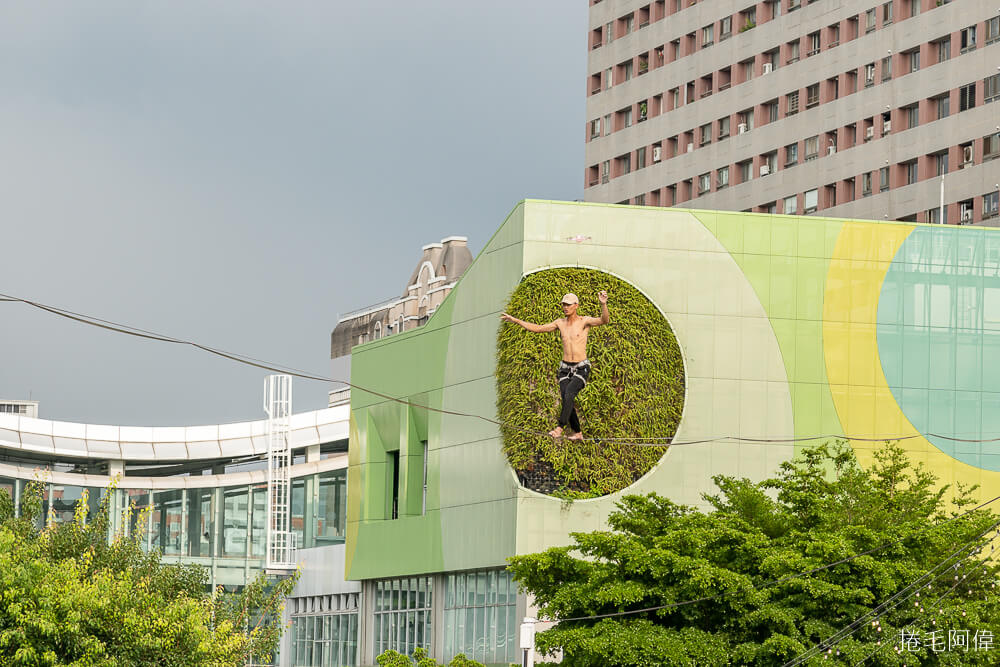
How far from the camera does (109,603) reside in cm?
3033

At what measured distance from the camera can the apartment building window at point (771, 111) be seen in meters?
A: 87.8

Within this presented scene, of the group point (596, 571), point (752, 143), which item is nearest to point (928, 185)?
point (752, 143)

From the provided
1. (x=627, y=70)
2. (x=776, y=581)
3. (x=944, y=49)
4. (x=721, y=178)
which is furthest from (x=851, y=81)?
(x=776, y=581)

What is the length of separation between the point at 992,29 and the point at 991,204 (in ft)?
24.0

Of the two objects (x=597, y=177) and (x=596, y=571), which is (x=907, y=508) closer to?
(x=596, y=571)

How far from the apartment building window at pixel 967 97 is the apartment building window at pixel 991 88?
22.7 inches

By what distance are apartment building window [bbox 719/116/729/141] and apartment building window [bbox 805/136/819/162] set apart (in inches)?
236

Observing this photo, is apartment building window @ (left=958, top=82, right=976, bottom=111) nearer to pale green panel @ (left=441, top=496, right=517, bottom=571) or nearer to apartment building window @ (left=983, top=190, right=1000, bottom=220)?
apartment building window @ (left=983, top=190, right=1000, bottom=220)

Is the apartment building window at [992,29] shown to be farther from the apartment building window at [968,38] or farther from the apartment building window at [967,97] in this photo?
the apartment building window at [967,97]

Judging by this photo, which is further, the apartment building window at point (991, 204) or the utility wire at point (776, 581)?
the apartment building window at point (991, 204)

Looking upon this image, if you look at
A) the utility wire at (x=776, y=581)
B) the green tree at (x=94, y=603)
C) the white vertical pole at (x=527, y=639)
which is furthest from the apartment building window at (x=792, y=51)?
the green tree at (x=94, y=603)

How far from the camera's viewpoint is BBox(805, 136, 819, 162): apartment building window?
84812 millimetres

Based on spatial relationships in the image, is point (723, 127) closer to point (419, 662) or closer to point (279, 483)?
point (279, 483)

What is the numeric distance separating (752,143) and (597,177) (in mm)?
13177
